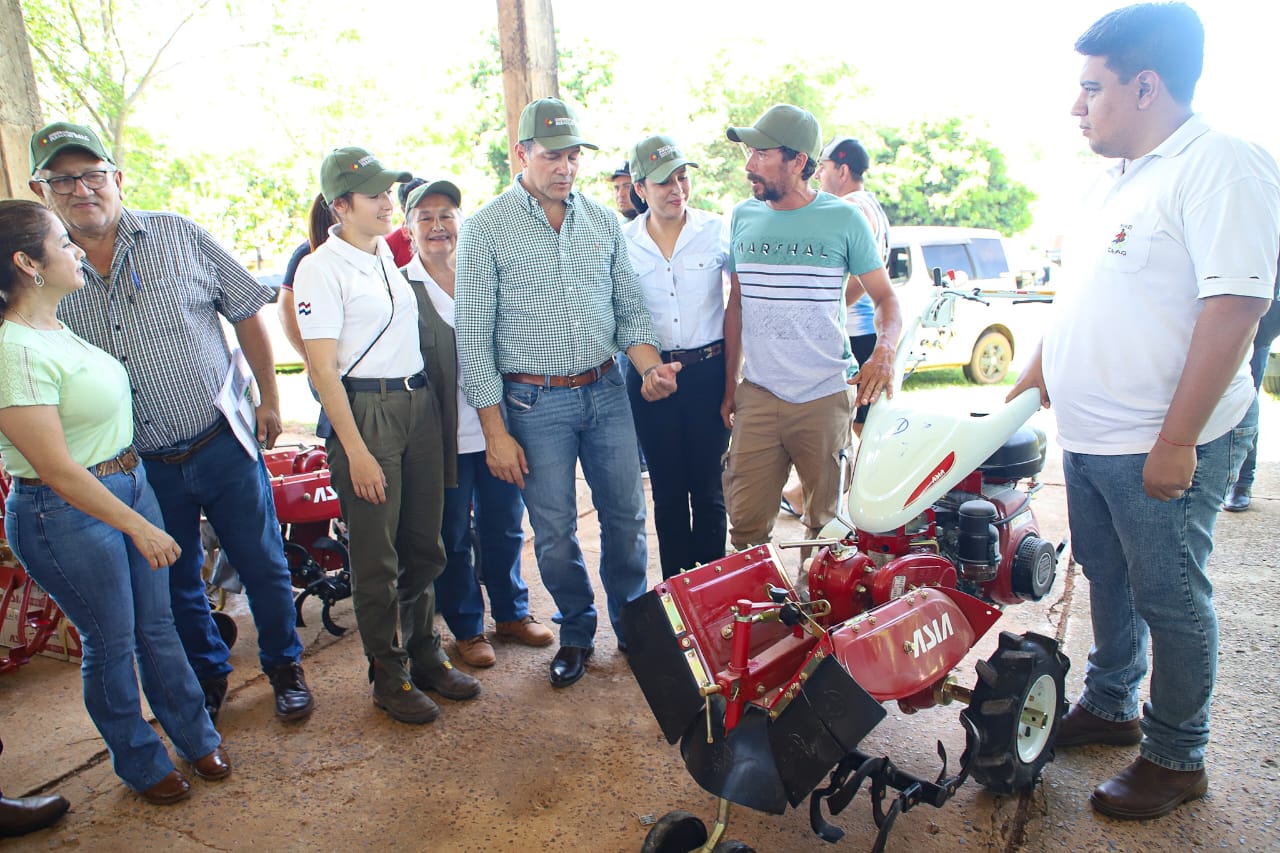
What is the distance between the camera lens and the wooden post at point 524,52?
4.71 meters

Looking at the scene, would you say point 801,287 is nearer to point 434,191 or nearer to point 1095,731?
point 434,191

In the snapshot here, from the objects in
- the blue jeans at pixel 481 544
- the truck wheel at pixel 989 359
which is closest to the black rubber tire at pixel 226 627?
the blue jeans at pixel 481 544

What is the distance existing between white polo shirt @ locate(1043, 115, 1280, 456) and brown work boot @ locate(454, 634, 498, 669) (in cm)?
241

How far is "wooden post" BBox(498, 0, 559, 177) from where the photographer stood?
15.5ft

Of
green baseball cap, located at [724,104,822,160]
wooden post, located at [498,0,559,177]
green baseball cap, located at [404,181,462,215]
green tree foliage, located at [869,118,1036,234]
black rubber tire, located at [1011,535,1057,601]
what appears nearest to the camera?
black rubber tire, located at [1011,535,1057,601]

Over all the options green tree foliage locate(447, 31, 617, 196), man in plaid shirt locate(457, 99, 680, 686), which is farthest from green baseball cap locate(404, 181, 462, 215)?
green tree foliage locate(447, 31, 617, 196)

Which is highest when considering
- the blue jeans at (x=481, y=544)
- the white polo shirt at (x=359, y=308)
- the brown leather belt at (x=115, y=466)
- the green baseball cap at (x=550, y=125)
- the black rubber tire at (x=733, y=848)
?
the green baseball cap at (x=550, y=125)

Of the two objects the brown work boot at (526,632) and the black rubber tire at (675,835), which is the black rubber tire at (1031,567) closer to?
A: the black rubber tire at (675,835)

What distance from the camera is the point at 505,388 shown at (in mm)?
3314

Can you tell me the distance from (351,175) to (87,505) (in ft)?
4.43

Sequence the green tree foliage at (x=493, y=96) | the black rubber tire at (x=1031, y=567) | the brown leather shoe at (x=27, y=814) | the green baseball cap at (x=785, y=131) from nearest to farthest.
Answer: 1. the brown leather shoe at (x=27, y=814)
2. the black rubber tire at (x=1031, y=567)
3. the green baseball cap at (x=785, y=131)
4. the green tree foliage at (x=493, y=96)

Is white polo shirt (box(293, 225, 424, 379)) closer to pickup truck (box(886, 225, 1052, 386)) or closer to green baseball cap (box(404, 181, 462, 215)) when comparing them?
green baseball cap (box(404, 181, 462, 215))

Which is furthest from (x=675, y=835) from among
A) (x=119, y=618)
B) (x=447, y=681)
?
(x=119, y=618)

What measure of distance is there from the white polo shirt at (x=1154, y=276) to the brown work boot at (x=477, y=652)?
2411 mm
